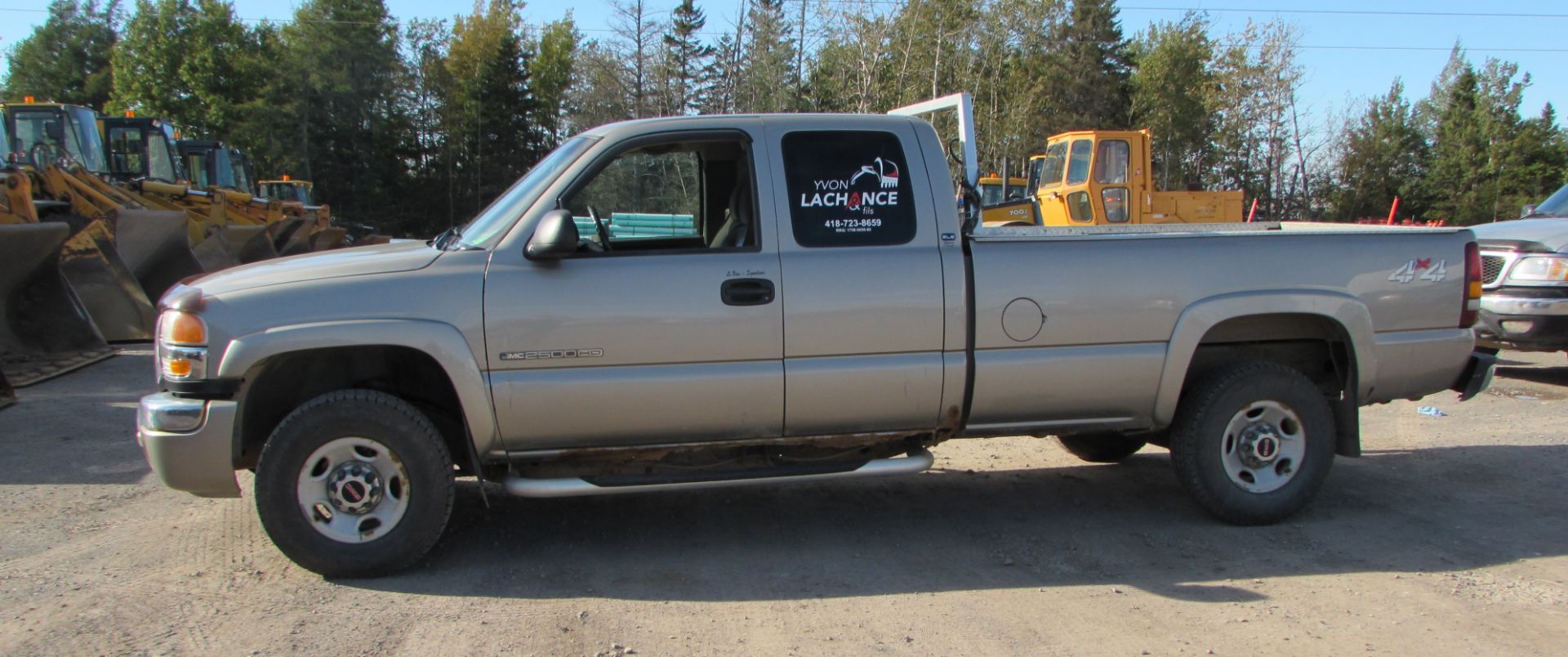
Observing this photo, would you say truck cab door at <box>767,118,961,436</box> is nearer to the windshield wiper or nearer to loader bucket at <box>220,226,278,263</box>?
the windshield wiper

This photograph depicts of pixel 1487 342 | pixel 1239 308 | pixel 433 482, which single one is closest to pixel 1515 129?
pixel 1487 342

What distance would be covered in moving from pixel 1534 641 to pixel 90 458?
765 centimetres

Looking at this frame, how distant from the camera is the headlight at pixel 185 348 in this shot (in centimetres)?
426

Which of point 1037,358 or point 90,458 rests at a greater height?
point 1037,358

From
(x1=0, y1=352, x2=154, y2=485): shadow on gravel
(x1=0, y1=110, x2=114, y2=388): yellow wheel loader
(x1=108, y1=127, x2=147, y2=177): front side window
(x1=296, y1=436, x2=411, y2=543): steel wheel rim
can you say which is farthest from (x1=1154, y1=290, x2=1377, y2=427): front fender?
(x1=108, y1=127, x2=147, y2=177): front side window

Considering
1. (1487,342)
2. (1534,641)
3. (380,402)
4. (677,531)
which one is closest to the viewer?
(1534,641)

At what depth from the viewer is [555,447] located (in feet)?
15.0

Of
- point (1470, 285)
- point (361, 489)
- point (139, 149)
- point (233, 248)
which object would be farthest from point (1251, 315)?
point (139, 149)

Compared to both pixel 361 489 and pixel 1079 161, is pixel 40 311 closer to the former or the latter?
pixel 361 489

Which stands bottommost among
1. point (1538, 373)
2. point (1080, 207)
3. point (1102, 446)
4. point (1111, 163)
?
point (1538, 373)

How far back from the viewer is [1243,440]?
513 centimetres

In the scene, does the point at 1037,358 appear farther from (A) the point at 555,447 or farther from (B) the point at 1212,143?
(B) the point at 1212,143

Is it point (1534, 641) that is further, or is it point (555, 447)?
point (555, 447)

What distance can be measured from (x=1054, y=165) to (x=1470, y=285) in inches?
535
